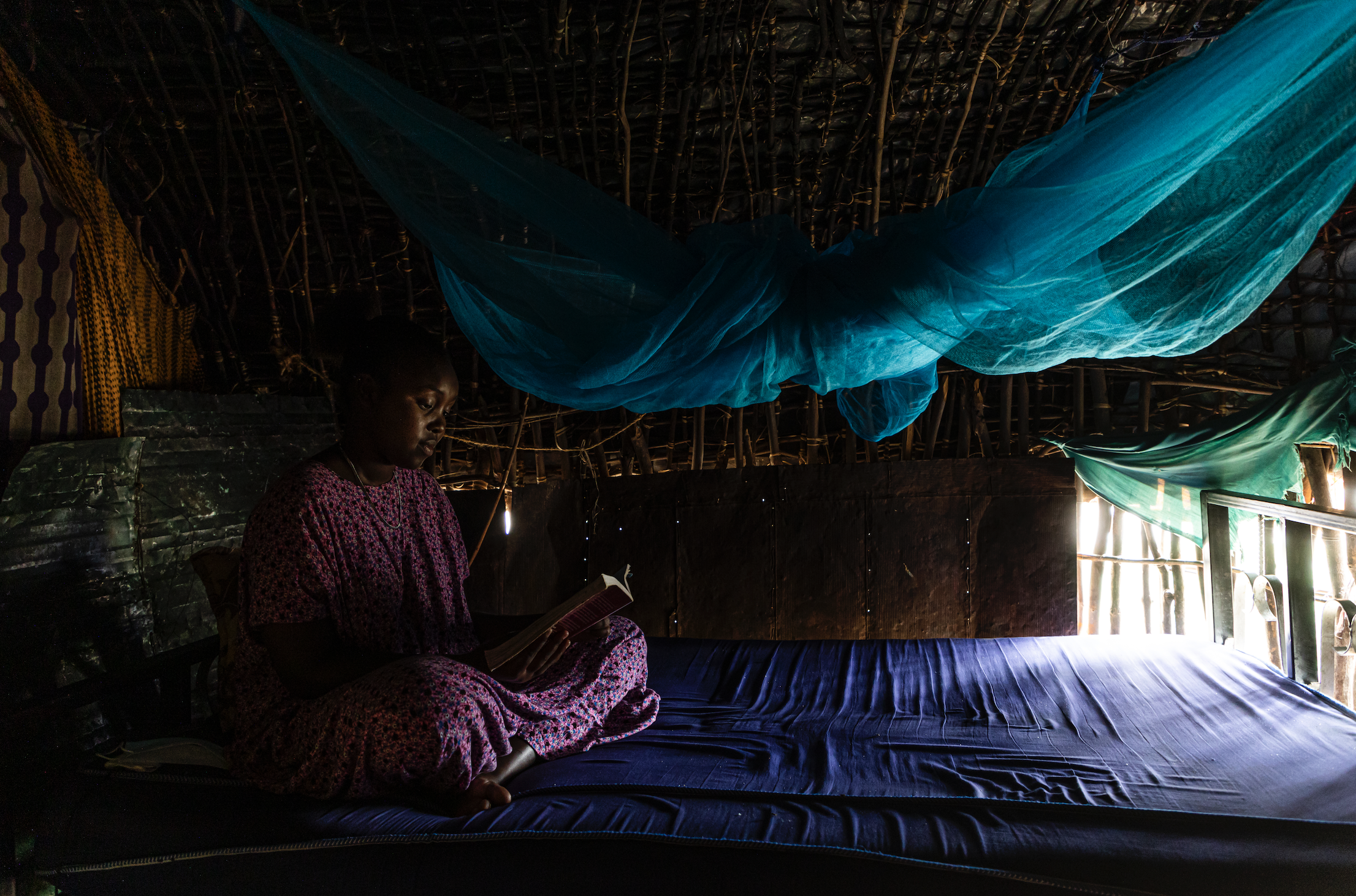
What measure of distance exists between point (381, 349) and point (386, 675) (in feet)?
2.21

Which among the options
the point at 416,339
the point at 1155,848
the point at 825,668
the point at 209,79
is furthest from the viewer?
the point at 209,79

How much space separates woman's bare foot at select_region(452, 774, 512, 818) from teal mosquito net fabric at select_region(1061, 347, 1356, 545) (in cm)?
251

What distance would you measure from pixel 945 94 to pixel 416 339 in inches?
78.6

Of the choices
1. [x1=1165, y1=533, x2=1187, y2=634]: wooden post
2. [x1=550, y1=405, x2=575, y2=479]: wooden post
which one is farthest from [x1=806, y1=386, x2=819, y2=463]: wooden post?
[x1=1165, y1=533, x2=1187, y2=634]: wooden post

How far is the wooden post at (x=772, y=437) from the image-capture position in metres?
3.19

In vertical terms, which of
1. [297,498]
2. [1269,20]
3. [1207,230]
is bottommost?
[297,498]

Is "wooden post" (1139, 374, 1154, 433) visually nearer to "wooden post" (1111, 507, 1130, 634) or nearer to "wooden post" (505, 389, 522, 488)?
"wooden post" (1111, 507, 1130, 634)

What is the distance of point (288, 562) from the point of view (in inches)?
57.6

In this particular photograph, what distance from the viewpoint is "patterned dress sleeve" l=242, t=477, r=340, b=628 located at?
4.74 ft

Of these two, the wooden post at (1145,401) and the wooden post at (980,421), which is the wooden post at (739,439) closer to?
the wooden post at (980,421)

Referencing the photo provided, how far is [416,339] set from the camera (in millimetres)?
1687

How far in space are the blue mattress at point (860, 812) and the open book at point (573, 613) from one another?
0.79 feet

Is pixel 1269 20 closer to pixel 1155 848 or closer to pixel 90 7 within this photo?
pixel 1155 848

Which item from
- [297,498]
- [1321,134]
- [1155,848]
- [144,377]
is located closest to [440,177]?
[297,498]
